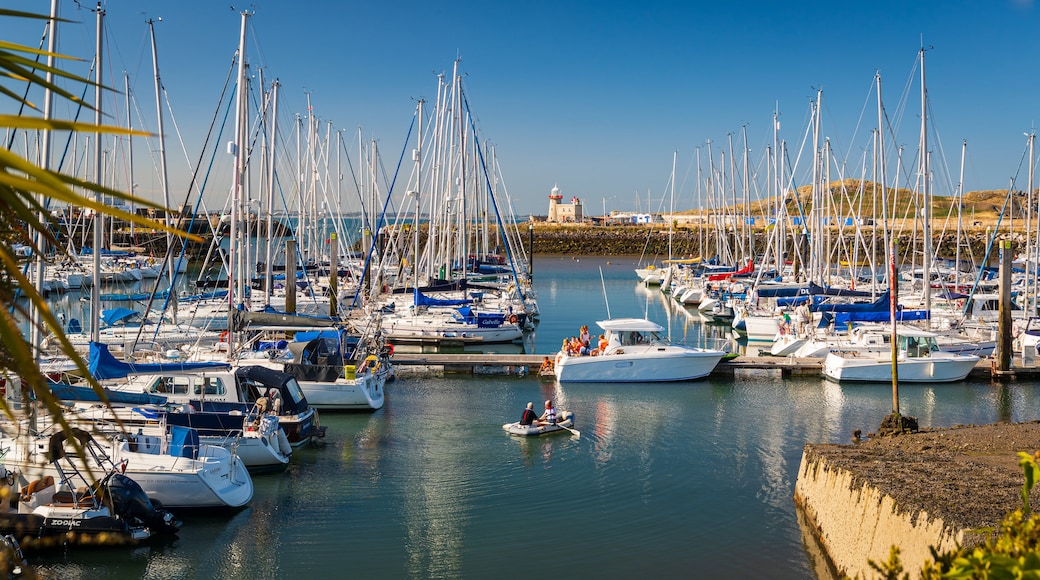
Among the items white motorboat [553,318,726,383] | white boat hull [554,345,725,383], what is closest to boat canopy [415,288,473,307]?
white motorboat [553,318,726,383]

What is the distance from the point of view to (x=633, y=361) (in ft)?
121

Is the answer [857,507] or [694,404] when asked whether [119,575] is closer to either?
[857,507]

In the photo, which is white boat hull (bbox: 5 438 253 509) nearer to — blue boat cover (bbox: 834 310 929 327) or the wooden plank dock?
the wooden plank dock

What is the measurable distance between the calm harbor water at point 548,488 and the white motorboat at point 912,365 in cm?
56

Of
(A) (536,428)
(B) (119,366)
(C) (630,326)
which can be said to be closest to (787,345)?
(C) (630,326)

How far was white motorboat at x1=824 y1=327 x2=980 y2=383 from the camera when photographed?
123ft

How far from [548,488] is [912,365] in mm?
20390

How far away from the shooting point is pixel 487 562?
1859cm

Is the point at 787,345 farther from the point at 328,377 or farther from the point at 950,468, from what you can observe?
the point at 950,468

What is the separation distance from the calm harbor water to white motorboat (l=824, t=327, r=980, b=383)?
0.56m

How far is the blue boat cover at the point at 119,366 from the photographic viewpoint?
23.6 metres

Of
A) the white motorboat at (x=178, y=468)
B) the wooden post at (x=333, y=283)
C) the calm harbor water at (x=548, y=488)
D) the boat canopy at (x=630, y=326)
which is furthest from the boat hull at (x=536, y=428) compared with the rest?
the wooden post at (x=333, y=283)

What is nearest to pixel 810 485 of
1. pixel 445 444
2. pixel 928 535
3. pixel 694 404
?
pixel 928 535

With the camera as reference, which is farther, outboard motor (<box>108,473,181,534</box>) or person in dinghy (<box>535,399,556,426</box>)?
person in dinghy (<box>535,399,556,426</box>)
